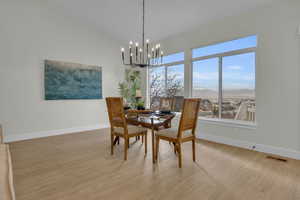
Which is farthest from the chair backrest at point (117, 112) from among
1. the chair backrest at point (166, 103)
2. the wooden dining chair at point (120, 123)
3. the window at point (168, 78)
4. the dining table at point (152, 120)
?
the window at point (168, 78)

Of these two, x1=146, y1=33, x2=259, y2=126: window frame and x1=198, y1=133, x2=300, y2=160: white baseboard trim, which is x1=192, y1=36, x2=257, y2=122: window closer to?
x1=146, y1=33, x2=259, y2=126: window frame

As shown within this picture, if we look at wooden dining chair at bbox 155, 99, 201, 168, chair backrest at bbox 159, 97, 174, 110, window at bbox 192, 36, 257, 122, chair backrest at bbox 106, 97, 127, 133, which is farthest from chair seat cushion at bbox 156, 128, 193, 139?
window at bbox 192, 36, 257, 122

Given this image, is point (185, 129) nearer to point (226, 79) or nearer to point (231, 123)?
point (231, 123)

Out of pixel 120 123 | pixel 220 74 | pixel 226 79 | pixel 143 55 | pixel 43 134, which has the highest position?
pixel 143 55

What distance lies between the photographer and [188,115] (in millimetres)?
2580

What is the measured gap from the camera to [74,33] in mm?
4754

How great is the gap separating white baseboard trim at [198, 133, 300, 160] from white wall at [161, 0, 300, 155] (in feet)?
0.13

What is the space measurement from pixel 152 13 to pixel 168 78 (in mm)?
1994

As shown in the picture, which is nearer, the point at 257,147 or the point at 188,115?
the point at 188,115

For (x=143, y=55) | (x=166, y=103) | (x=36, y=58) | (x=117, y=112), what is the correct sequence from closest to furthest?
(x=117, y=112)
(x=143, y=55)
(x=166, y=103)
(x=36, y=58)

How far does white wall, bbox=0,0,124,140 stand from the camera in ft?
12.5

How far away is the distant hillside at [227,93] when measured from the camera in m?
3.60

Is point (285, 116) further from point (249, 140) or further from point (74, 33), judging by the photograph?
point (74, 33)

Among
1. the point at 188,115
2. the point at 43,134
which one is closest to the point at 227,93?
the point at 188,115
